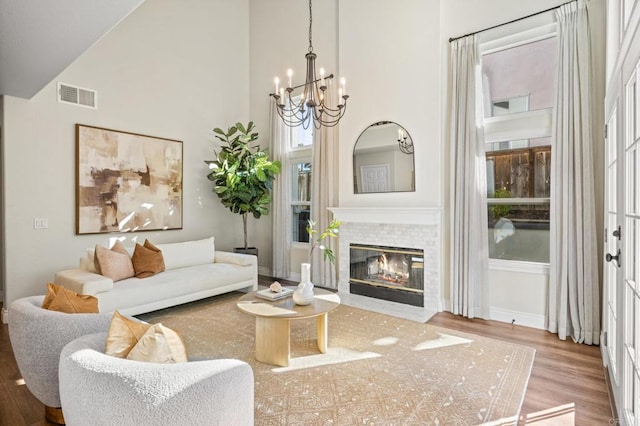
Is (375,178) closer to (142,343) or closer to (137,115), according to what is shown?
(137,115)

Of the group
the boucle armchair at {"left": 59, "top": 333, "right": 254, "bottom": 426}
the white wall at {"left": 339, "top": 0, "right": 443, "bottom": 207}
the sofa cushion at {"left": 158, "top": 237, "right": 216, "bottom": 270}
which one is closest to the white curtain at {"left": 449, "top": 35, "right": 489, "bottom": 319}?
the white wall at {"left": 339, "top": 0, "right": 443, "bottom": 207}

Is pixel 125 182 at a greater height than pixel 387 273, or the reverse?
pixel 125 182

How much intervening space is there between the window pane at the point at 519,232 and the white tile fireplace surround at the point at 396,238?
0.59m

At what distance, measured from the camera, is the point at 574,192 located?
3.22m

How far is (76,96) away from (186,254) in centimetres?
238

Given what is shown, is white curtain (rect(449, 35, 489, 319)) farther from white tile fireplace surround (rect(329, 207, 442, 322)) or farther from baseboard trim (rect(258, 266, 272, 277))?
baseboard trim (rect(258, 266, 272, 277))

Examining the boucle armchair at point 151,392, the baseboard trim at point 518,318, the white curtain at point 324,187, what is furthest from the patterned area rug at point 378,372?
the white curtain at point 324,187

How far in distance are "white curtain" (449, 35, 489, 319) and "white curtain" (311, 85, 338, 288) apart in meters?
1.83

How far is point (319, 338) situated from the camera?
292 cm

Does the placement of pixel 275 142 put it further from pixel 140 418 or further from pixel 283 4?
pixel 140 418

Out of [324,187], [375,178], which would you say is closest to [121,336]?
[375,178]

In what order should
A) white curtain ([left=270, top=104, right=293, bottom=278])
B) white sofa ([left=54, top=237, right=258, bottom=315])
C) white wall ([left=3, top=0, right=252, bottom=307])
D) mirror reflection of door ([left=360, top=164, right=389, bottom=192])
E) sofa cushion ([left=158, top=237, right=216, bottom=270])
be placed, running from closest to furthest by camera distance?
white sofa ([left=54, top=237, right=258, bottom=315]) < white wall ([left=3, top=0, right=252, bottom=307]) < sofa cushion ([left=158, top=237, right=216, bottom=270]) < mirror reflection of door ([left=360, top=164, right=389, bottom=192]) < white curtain ([left=270, top=104, right=293, bottom=278])

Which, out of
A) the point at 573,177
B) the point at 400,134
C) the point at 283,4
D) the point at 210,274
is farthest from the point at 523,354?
the point at 283,4

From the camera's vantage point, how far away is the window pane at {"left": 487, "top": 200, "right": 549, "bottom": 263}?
355 cm
